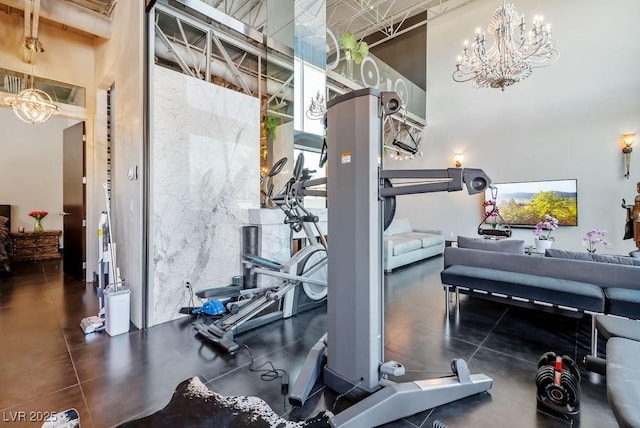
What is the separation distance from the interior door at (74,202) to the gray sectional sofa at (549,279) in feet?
18.6

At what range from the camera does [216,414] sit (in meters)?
1.67

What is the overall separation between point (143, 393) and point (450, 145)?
8631 millimetres

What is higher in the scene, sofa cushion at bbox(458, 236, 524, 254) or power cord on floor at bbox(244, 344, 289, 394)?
sofa cushion at bbox(458, 236, 524, 254)

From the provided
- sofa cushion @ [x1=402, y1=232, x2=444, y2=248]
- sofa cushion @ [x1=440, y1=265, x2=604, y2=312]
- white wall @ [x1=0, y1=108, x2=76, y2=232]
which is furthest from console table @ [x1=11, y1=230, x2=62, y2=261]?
sofa cushion @ [x1=440, y1=265, x2=604, y2=312]

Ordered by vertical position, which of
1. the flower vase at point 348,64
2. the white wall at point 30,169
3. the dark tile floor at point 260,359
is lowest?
the dark tile floor at point 260,359

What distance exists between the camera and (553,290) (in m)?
2.61

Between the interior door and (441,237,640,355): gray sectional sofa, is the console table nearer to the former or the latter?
the interior door

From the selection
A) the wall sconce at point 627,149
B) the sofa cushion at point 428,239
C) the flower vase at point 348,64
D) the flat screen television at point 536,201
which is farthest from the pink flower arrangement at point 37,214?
the wall sconce at point 627,149

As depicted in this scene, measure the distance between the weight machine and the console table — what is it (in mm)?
7705

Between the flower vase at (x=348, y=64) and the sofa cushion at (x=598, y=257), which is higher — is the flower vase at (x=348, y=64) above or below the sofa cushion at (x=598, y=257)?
above

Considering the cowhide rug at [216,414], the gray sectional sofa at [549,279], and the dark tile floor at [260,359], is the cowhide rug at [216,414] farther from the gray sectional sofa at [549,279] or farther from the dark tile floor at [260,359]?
the gray sectional sofa at [549,279]

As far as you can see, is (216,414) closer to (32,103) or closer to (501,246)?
(501,246)

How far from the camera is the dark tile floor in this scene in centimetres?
171

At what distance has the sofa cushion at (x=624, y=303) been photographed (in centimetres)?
228
